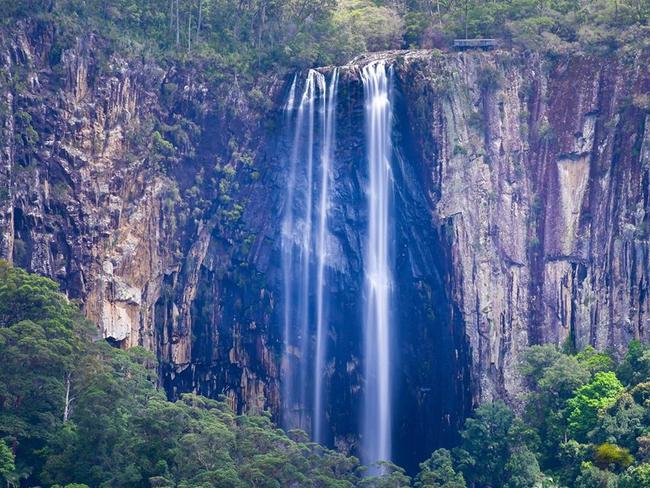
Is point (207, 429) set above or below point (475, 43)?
below

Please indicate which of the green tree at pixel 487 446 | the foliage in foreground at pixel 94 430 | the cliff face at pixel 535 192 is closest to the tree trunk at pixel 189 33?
the cliff face at pixel 535 192

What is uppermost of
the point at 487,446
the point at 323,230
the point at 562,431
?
the point at 323,230

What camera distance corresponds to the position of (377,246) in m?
57.3

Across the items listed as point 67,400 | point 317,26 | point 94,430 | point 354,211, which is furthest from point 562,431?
point 317,26

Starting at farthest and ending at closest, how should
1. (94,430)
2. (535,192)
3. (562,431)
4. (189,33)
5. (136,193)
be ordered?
(189,33), (535,192), (136,193), (562,431), (94,430)

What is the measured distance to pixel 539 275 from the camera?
5612 cm

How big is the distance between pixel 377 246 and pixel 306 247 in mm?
2423

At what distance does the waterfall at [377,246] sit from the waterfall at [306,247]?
56.3 inches

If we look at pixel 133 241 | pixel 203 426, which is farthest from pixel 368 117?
pixel 203 426

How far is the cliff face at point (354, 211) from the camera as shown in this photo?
54.0 m

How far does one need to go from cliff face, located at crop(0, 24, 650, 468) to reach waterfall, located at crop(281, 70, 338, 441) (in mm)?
414

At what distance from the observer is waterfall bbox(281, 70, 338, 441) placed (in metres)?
57.5

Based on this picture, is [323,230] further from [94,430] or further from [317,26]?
[94,430]

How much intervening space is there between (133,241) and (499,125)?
12719mm
